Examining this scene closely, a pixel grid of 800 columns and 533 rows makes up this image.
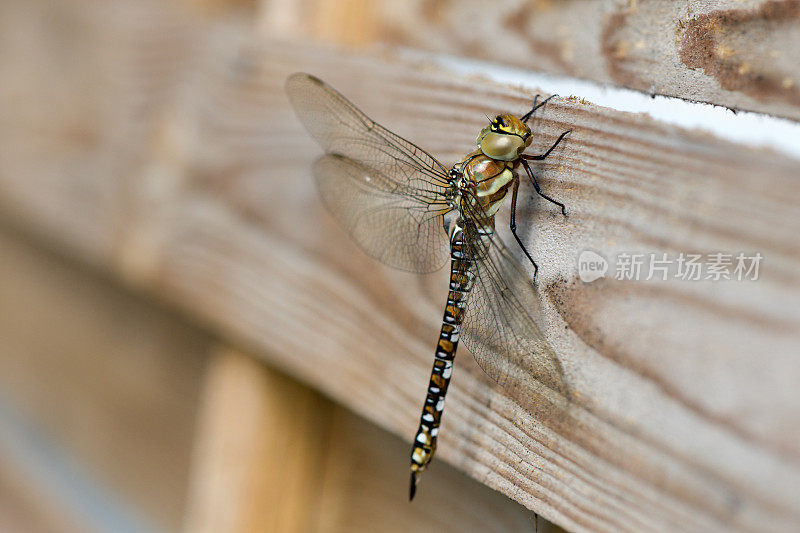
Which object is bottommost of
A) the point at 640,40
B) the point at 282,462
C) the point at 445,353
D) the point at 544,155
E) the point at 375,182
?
the point at 282,462

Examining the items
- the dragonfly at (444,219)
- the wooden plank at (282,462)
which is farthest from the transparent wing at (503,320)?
the wooden plank at (282,462)

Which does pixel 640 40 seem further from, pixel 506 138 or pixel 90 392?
pixel 90 392

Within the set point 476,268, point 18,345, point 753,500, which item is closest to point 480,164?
point 476,268

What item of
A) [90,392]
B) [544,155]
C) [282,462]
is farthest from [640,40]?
[90,392]

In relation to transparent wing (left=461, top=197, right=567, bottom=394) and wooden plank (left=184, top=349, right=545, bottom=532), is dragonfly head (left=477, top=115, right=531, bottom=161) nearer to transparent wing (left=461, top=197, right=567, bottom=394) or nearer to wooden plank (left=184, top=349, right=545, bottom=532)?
transparent wing (left=461, top=197, right=567, bottom=394)

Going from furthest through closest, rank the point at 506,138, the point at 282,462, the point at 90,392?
the point at 90,392
the point at 282,462
the point at 506,138

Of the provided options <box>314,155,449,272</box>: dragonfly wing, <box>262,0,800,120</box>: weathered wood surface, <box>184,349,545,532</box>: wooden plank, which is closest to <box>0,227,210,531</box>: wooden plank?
<box>184,349,545,532</box>: wooden plank
